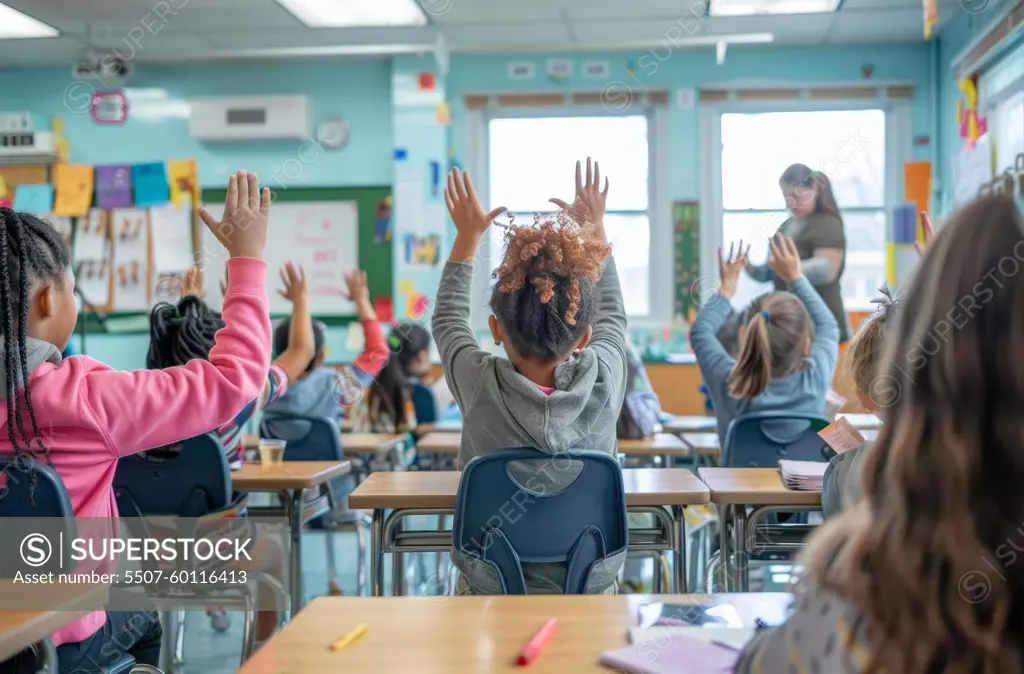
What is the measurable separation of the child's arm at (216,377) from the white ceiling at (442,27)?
14.6ft

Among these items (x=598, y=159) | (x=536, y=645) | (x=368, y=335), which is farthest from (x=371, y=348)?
(x=598, y=159)

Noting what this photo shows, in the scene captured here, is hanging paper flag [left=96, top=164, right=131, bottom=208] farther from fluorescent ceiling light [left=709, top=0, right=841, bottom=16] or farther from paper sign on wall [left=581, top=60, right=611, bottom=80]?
fluorescent ceiling light [left=709, top=0, right=841, bottom=16]

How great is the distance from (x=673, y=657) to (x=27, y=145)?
6.86 m

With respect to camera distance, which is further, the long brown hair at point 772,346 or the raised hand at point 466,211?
the long brown hair at point 772,346

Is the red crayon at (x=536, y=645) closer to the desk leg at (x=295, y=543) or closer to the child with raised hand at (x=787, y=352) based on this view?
the desk leg at (x=295, y=543)

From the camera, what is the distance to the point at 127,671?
1.49 metres

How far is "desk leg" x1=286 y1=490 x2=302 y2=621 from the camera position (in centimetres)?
267

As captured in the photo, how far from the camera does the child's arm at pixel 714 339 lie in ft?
10.4

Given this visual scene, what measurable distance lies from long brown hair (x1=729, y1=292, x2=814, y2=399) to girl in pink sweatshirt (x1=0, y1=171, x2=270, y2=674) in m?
1.89

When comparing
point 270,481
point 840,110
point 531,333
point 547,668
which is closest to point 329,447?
point 270,481

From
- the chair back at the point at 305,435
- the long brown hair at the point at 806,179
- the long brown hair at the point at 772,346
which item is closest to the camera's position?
the long brown hair at the point at 772,346

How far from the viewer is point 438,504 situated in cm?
202

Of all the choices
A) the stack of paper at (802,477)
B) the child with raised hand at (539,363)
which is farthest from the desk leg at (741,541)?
the child with raised hand at (539,363)

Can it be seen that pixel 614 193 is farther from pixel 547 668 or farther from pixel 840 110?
pixel 547 668
